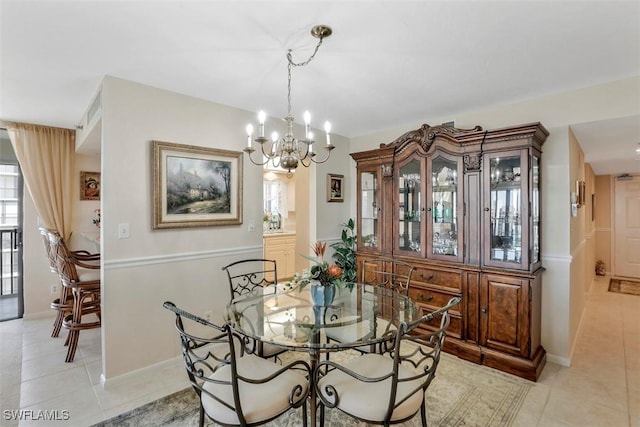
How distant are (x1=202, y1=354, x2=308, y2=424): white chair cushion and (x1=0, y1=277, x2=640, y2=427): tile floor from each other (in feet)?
3.60

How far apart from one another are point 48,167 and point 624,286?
9.31 meters

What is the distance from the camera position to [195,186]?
2.97 m

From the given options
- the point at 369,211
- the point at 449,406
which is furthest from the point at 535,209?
the point at 449,406

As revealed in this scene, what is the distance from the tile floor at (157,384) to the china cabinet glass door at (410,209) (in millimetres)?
1575

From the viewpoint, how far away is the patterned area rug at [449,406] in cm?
207

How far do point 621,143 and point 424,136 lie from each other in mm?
A: 2355

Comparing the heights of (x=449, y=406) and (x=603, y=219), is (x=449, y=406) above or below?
below

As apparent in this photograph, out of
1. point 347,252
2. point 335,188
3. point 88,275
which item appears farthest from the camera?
point 335,188

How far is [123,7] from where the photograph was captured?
1.64 metres

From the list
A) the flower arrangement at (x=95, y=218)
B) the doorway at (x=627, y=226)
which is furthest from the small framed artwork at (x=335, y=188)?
the doorway at (x=627, y=226)

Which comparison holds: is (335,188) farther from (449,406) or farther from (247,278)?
(449,406)

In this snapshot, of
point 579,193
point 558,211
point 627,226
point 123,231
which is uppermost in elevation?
point 579,193

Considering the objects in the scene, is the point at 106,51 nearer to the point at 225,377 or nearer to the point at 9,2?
the point at 9,2

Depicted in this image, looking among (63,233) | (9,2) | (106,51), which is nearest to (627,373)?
(106,51)
